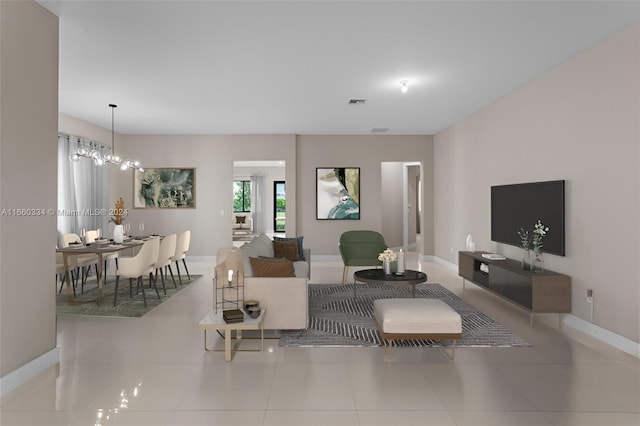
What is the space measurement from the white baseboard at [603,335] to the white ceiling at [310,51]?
9.41ft

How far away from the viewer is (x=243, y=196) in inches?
651

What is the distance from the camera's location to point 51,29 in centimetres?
347

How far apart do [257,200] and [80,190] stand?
884cm

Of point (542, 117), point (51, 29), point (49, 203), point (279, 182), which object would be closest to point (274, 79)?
point (51, 29)

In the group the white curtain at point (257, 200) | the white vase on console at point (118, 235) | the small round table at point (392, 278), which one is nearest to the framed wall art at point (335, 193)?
the small round table at point (392, 278)

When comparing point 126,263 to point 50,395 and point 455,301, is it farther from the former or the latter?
point 455,301

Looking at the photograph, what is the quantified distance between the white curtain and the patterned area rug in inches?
404

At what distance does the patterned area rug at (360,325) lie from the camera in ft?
12.9

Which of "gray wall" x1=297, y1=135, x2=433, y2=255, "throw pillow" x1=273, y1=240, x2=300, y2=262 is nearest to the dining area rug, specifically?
"throw pillow" x1=273, y1=240, x2=300, y2=262

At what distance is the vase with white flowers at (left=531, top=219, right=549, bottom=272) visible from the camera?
4.74 meters

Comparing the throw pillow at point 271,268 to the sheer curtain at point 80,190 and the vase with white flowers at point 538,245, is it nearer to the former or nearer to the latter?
the vase with white flowers at point 538,245

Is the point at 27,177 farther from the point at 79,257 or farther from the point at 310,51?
the point at 79,257

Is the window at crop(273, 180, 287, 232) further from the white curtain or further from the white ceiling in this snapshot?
the white ceiling

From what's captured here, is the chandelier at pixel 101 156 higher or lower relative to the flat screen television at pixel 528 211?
higher
